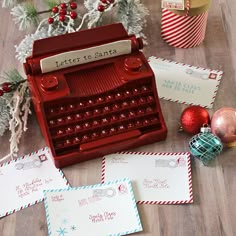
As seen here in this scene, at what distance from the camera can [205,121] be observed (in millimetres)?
1122

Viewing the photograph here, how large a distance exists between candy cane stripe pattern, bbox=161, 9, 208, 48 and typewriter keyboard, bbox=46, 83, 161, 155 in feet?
0.91

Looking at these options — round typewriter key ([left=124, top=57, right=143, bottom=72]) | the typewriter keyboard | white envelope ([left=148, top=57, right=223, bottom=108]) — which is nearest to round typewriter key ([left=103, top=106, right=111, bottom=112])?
the typewriter keyboard

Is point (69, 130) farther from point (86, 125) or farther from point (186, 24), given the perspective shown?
point (186, 24)

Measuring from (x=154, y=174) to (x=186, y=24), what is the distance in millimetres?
460

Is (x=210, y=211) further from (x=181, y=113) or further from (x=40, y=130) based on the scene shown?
(x=40, y=130)

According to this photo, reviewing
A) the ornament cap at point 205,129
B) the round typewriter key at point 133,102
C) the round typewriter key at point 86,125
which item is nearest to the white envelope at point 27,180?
the round typewriter key at point 86,125

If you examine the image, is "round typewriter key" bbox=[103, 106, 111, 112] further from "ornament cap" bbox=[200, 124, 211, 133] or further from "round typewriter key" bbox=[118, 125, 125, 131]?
"ornament cap" bbox=[200, 124, 211, 133]

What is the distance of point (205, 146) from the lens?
106 centimetres

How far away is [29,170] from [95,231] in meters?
0.24

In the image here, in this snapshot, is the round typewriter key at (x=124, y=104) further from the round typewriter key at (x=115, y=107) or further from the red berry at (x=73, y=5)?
the red berry at (x=73, y=5)

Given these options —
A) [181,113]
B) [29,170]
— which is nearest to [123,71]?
[181,113]

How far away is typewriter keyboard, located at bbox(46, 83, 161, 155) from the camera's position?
1073mm

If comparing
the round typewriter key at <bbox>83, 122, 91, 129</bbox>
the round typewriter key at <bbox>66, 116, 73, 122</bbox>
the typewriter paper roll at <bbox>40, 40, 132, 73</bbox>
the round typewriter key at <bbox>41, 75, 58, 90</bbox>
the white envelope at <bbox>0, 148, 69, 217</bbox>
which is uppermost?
the typewriter paper roll at <bbox>40, 40, 132, 73</bbox>

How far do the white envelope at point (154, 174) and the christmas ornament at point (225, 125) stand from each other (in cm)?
10
